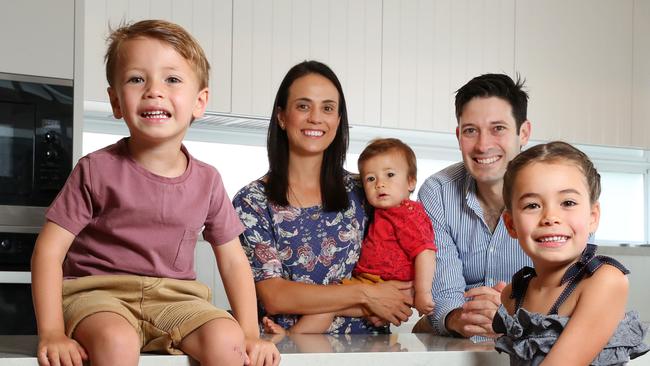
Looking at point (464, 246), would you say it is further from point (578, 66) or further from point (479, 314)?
point (578, 66)

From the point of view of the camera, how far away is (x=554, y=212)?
155 centimetres

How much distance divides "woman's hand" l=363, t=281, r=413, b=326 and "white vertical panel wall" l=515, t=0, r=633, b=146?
6.65 feet

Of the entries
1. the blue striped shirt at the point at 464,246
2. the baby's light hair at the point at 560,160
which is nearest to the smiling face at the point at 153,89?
the baby's light hair at the point at 560,160

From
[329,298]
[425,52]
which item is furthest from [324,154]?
[425,52]

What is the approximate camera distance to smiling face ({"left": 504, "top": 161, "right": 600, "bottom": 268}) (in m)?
1.54

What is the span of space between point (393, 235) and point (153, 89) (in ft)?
3.07

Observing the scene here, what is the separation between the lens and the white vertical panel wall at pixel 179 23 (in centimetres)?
324

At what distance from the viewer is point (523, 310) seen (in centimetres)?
155

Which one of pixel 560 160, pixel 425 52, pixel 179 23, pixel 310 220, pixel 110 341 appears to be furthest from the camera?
pixel 425 52

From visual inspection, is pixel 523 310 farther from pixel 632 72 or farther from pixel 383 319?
pixel 632 72

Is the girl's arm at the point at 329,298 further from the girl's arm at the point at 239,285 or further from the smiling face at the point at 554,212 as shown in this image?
the smiling face at the point at 554,212

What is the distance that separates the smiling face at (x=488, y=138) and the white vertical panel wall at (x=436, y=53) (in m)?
1.44

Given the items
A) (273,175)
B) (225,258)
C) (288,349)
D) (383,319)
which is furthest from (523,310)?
(273,175)

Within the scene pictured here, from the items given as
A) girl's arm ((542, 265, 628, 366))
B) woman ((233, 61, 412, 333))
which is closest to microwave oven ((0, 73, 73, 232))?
woman ((233, 61, 412, 333))
